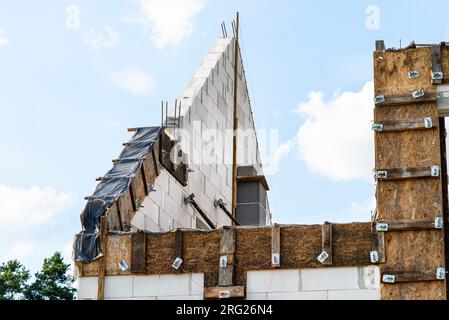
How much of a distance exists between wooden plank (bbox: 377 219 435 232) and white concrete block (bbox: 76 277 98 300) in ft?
23.9

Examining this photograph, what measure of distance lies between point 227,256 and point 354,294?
318cm

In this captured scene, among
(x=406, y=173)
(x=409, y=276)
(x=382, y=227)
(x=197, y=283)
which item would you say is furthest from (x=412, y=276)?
(x=197, y=283)

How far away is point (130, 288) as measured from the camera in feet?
74.9

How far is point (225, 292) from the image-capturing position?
872 inches

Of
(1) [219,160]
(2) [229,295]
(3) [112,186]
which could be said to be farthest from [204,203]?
(2) [229,295]

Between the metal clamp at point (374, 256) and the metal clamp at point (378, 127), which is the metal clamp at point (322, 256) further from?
the metal clamp at point (378, 127)

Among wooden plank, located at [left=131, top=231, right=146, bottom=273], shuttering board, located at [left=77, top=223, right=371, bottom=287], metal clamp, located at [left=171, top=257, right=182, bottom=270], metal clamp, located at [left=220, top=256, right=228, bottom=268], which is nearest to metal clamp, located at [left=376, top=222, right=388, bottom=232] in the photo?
shuttering board, located at [left=77, top=223, right=371, bottom=287]

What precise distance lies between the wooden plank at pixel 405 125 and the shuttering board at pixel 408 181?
115mm

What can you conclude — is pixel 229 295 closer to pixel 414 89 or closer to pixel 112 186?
pixel 112 186

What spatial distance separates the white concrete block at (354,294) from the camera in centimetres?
2153

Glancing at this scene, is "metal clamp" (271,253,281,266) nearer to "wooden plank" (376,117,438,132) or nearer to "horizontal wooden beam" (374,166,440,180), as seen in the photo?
"horizontal wooden beam" (374,166,440,180)

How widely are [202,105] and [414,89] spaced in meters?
9.85

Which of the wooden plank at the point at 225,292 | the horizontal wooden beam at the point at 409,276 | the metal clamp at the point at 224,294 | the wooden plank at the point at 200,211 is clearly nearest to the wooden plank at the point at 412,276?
the horizontal wooden beam at the point at 409,276

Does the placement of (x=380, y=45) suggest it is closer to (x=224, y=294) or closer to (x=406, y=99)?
(x=406, y=99)
